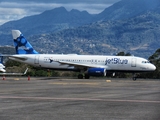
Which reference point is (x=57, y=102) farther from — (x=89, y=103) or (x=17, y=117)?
(x=17, y=117)

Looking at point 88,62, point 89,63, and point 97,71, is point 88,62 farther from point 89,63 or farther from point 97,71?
point 97,71

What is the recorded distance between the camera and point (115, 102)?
23.8 meters

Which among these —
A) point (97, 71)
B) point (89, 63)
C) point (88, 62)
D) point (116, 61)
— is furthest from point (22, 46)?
point (116, 61)

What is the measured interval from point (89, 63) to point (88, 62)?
198 millimetres

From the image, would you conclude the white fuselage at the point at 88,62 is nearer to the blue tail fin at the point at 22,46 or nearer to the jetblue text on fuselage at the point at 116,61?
the jetblue text on fuselage at the point at 116,61

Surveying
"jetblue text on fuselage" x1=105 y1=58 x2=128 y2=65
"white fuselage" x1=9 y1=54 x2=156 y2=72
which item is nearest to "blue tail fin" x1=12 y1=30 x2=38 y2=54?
"white fuselage" x1=9 y1=54 x2=156 y2=72

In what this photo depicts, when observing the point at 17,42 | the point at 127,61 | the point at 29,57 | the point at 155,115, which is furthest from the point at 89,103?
the point at 17,42

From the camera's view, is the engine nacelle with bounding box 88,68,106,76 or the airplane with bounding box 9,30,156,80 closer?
the engine nacelle with bounding box 88,68,106,76

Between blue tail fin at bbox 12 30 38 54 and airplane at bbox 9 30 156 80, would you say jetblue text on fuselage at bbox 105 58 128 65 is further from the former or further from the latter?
blue tail fin at bbox 12 30 38 54

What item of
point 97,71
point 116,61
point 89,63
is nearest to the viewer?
point 97,71

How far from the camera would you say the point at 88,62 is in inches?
2393

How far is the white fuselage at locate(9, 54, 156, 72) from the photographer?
57.9 m

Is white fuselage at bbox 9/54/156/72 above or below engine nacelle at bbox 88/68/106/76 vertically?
above

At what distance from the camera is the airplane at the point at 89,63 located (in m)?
57.9
